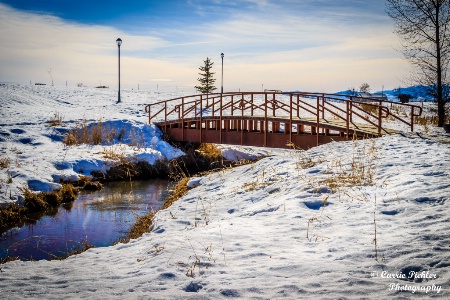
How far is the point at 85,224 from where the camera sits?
9305 mm

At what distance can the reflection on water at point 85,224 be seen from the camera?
766cm

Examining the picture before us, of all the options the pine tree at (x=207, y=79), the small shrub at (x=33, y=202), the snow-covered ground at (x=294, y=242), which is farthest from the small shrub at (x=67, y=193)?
the pine tree at (x=207, y=79)

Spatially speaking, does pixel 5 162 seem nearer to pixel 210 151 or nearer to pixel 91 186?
pixel 91 186

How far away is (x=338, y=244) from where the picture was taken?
14.1 ft

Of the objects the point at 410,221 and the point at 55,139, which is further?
the point at 55,139

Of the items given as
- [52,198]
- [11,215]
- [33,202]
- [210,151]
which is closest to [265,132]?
[210,151]

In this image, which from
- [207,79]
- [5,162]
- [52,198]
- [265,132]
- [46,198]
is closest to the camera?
[46,198]

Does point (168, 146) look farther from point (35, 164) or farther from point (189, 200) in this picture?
point (189, 200)

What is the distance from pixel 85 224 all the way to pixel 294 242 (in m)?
6.42

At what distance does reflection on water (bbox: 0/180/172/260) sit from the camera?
766cm

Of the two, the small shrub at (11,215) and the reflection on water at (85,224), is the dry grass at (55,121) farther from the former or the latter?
the small shrub at (11,215)

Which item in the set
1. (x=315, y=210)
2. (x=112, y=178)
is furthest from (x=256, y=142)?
(x=315, y=210)

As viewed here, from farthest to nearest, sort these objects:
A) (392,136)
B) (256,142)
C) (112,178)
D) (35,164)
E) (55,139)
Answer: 1. (55,139)
2. (256,142)
3. (112,178)
4. (35,164)
5. (392,136)

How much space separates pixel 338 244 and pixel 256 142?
11683 millimetres
